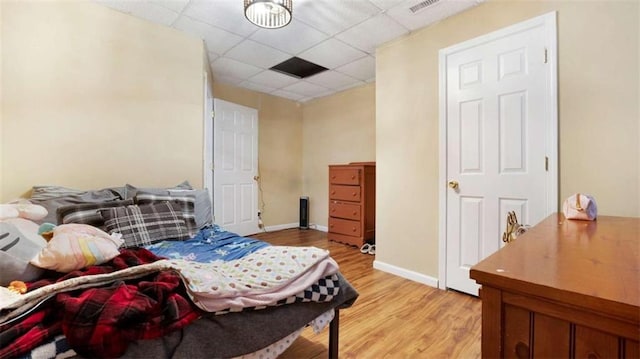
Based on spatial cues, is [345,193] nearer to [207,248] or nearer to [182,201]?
[182,201]

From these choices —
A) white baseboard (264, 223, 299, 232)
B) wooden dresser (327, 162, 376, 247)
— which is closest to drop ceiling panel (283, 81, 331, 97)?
wooden dresser (327, 162, 376, 247)

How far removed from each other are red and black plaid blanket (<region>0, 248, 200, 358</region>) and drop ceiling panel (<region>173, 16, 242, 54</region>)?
7.75 feet

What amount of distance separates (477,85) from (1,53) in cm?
349

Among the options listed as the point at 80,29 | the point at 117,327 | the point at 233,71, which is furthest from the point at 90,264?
the point at 233,71

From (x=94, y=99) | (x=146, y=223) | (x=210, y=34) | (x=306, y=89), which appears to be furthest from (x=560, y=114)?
(x=94, y=99)

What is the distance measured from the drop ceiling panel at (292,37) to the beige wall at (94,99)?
692mm

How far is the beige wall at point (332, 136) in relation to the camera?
4133 mm

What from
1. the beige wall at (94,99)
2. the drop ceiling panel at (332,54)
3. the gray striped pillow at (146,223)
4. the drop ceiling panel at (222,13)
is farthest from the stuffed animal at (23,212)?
the drop ceiling panel at (332,54)

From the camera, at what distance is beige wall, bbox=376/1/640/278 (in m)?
1.60

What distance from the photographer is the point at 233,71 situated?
358cm

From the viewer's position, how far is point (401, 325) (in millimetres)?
1757

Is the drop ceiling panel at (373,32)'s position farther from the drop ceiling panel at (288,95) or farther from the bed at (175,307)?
the bed at (175,307)

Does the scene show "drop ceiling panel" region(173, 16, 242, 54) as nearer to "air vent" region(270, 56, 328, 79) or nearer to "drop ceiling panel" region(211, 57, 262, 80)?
"drop ceiling panel" region(211, 57, 262, 80)

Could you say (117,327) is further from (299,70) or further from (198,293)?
(299,70)
